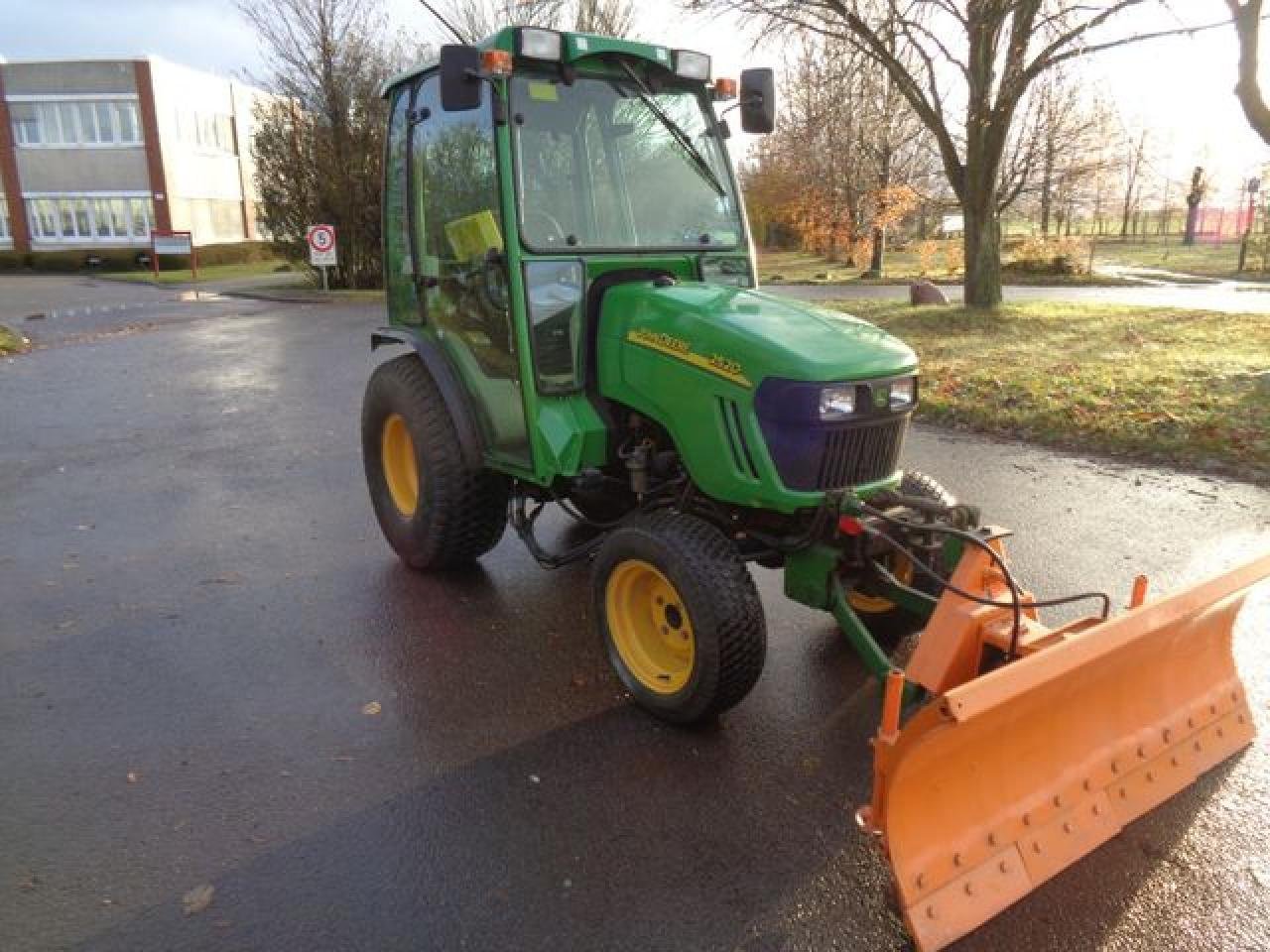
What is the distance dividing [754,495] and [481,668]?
148cm

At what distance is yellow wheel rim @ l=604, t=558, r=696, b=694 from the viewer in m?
3.43

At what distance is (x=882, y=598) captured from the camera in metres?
3.60

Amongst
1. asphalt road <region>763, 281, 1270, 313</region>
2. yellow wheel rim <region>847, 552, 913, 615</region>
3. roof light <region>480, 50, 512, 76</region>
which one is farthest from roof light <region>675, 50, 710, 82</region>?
asphalt road <region>763, 281, 1270, 313</region>

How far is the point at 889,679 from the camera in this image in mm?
2293

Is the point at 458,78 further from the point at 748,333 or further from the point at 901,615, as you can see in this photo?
the point at 901,615

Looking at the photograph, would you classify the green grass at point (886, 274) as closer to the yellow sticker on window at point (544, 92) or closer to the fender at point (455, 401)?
the fender at point (455, 401)

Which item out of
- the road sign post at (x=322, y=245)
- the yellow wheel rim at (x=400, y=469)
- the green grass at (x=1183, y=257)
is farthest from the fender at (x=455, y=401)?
the green grass at (x=1183, y=257)

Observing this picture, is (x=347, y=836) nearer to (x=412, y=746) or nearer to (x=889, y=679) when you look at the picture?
(x=412, y=746)

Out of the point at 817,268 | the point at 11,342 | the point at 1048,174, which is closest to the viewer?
the point at 11,342

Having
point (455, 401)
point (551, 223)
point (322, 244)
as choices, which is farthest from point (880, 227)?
point (551, 223)

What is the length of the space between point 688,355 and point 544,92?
53.6 inches

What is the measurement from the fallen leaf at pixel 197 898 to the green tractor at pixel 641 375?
5.09 ft

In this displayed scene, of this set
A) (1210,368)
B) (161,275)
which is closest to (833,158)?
(1210,368)

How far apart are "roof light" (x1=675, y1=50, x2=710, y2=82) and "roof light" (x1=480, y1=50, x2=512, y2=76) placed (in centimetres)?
84
